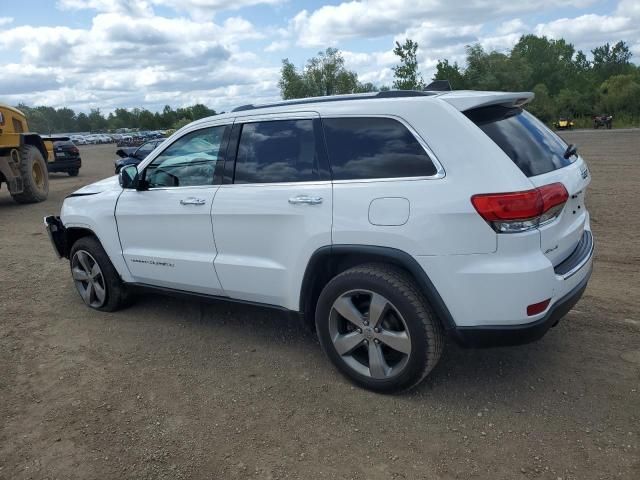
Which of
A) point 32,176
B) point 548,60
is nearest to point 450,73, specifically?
point 32,176

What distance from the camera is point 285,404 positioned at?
3404mm

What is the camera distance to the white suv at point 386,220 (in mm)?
2906

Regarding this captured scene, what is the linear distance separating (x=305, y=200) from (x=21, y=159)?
36.0ft

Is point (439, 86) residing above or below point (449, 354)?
above

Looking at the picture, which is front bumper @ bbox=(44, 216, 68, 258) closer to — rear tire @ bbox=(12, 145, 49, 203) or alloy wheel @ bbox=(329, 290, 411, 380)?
alloy wheel @ bbox=(329, 290, 411, 380)

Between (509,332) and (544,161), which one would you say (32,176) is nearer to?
(544,161)

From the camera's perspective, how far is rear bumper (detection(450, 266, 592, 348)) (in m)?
2.94

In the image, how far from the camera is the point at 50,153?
46.9 feet

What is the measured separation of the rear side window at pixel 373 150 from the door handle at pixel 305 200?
0.60 feet

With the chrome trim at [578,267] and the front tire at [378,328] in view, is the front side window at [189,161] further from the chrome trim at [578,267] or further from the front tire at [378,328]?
the chrome trim at [578,267]

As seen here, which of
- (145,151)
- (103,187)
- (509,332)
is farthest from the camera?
(145,151)

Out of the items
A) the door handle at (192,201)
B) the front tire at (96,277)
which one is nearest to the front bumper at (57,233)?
the front tire at (96,277)

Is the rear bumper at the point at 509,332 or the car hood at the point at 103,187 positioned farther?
the car hood at the point at 103,187

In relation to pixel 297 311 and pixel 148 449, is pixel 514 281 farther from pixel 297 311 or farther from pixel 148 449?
pixel 148 449
